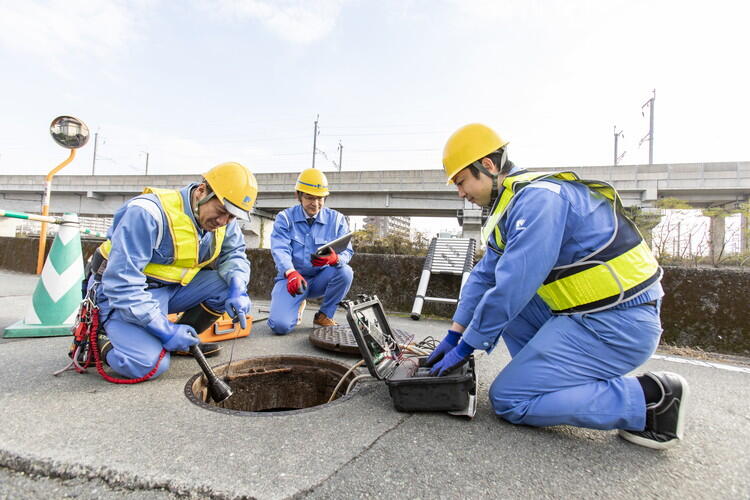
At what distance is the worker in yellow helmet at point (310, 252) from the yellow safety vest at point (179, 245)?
1027 mm

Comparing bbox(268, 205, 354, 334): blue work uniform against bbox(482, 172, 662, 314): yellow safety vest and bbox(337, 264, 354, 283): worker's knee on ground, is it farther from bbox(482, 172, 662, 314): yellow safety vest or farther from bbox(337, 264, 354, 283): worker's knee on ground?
bbox(482, 172, 662, 314): yellow safety vest

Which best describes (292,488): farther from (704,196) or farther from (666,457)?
(704,196)

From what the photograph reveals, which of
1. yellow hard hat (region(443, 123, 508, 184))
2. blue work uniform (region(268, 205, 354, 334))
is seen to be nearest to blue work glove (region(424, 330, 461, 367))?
yellow hard hat (region(443, 123, 508, 184))

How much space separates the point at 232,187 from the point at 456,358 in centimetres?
145

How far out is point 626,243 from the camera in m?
1.57

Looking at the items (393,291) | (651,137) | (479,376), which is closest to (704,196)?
(651,137)

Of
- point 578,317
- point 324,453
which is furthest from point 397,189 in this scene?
point 324,453

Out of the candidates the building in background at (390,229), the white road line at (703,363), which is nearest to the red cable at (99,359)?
the white road line at (703,363)

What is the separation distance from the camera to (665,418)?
1446 millimetres

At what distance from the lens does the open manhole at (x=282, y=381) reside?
233 cm

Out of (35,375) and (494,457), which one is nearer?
(494,457)

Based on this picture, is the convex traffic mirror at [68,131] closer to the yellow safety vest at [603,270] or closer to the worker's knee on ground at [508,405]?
the yellow safety vest at [603,270]

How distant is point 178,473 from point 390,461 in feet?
2.19

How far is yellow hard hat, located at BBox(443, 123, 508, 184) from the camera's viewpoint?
178 centimetres
